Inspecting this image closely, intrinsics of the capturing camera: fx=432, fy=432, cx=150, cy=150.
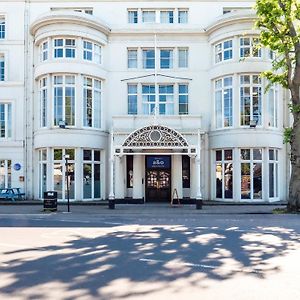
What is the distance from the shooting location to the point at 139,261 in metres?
8.73

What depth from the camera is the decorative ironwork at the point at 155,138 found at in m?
24.0

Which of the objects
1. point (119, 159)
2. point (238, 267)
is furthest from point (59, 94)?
point (238, 267)

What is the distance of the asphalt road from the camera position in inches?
259

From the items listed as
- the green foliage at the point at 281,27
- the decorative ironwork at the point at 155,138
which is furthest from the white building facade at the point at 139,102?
the green foliage at the point at 281,27

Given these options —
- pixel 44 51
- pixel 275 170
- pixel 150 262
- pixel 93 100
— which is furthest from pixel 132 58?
pixel 150 262

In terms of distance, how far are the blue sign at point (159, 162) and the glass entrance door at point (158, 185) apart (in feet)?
2.11

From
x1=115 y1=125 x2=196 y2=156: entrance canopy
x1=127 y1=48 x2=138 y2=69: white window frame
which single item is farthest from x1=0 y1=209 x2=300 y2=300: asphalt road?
x1=127 y1=48 x2=138 y2=69: white window frame

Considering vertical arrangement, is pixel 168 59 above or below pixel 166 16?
below

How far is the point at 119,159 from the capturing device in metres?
26.2

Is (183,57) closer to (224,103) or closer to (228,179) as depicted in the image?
(224,103)

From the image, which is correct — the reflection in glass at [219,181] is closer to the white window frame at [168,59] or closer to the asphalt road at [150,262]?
the white window frame at [168,59]

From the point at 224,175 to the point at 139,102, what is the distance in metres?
7.14

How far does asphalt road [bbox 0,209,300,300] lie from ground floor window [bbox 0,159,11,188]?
1429cm

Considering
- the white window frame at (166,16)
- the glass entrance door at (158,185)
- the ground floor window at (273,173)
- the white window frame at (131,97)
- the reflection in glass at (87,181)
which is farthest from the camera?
the white window frame at (166,16)
